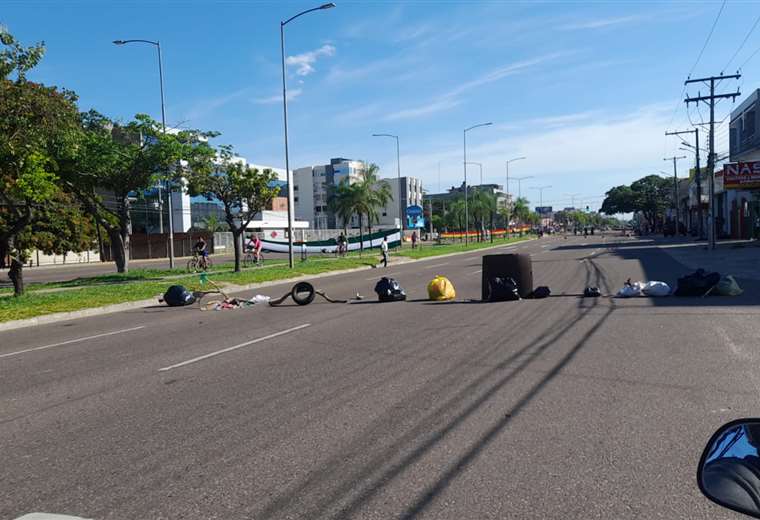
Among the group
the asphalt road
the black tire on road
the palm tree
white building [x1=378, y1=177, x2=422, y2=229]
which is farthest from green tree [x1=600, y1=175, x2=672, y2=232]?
the asphalt road

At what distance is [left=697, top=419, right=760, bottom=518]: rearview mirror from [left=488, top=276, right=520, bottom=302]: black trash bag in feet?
41.6

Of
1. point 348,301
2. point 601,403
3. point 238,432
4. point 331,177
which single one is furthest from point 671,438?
point 331,177

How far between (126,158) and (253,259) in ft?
40.1

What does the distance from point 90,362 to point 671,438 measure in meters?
7.70

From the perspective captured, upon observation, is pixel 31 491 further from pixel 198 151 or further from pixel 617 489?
pixel 198 151

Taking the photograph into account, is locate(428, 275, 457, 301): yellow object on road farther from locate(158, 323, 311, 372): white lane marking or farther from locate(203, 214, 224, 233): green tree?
locate(203, 214, 224, 233): green tree

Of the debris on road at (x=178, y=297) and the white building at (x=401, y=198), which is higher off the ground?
the white building at (x=401, y=198)

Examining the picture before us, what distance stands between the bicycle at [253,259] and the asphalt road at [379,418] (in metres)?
23.3

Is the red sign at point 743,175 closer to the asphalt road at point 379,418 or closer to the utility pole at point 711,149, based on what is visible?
the utility pole at point 711,149

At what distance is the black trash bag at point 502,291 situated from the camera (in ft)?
49.4

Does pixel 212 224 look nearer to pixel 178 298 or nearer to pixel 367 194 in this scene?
pixel 367 194

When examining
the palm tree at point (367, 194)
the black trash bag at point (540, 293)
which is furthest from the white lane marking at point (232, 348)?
the palm tree at point (367, 194)

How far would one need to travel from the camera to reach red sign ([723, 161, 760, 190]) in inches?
1505

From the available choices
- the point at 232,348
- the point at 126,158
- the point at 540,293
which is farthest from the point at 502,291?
the point at 126,158
